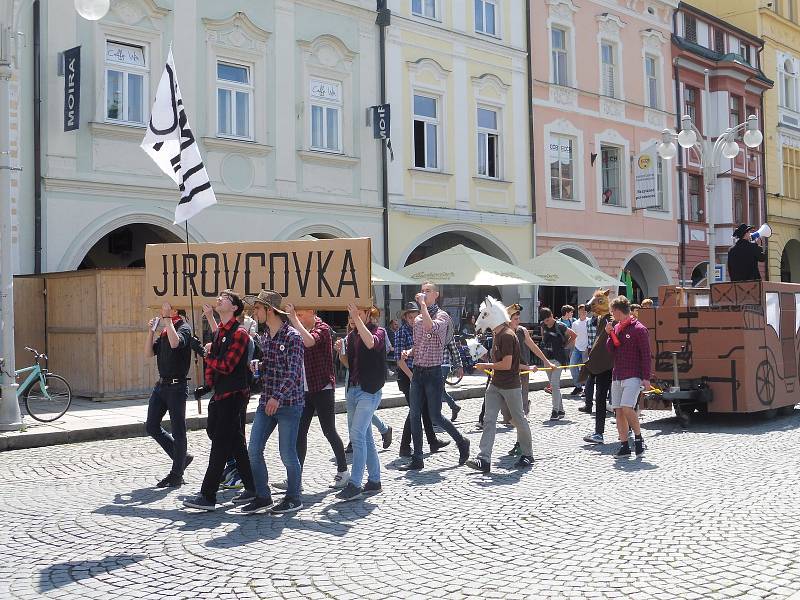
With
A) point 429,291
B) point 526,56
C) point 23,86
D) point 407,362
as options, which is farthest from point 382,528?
point 526,56

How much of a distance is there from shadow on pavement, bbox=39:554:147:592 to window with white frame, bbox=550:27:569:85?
2287 cm

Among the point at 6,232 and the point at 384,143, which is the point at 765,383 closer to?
the point at 6,232

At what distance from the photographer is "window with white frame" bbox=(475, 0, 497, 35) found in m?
24.0

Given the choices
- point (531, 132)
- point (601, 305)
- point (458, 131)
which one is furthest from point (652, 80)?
point (601, 305)

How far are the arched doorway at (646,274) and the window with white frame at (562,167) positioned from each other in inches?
182

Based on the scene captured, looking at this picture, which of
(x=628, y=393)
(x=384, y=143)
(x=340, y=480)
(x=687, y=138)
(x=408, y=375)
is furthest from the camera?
(x=384, y=143)

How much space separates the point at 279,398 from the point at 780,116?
35151 mm

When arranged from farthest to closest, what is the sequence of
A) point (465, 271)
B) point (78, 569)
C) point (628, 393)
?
point (465, 271) → point (628, 393) → point (78, 569)

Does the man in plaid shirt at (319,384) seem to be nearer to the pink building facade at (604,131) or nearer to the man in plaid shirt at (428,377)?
the man in plaid shirt at (428,377)

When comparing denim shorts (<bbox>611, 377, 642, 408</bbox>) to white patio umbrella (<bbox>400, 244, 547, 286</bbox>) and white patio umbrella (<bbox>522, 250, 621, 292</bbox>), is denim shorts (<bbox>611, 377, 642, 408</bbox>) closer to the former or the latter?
white patio umbrella (<bbox>400, 244, 547, 286</bbox>)

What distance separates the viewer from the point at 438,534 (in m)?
6.42

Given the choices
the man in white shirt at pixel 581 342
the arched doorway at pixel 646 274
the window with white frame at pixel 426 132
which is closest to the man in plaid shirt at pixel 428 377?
the man in white shirt at pixel 581 342

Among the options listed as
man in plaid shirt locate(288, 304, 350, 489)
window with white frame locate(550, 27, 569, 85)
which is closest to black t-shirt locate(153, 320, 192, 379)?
man in plaid shirt locate(288, 304, 350, 489)

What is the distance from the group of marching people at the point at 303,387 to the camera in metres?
7.20
